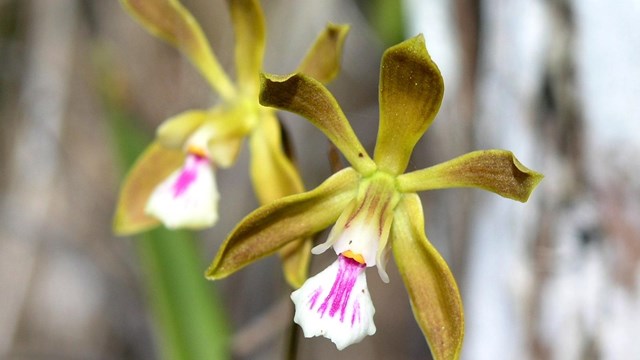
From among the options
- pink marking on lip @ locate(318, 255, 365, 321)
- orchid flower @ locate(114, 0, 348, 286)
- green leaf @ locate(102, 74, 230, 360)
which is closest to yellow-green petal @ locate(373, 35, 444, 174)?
pink marking on lip @ locate(318, 255, 365, 321)

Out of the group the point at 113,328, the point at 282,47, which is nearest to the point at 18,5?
the point at 282,47

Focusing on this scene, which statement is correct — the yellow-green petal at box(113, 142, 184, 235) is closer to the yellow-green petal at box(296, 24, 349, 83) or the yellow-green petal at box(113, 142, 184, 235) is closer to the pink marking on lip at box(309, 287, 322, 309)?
the yellow-green petal at box(296, 24, 349, 83)

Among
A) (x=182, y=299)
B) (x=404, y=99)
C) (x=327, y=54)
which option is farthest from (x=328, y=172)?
(x=404, y=99)

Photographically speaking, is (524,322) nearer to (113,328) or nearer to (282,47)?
(282,47)

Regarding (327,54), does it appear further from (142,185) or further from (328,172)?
(328,172)

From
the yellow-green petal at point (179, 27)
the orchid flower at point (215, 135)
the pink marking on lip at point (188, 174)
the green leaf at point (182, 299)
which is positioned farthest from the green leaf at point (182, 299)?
the yellow-green petal at point (179, 27)

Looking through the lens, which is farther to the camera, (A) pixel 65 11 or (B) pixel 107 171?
(B) pixel 107 171

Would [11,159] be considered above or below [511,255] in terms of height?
above
